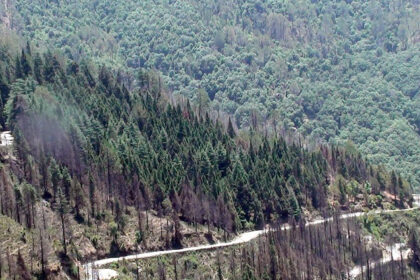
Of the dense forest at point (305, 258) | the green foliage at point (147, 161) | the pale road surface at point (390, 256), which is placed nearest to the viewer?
the dense forest at point (305, 258)

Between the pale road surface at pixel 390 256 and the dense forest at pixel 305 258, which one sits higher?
the dense forest at pixel 305 258

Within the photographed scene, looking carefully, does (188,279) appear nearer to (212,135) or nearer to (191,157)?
(191,157)

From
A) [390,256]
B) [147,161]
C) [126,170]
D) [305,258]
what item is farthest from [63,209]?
[390,256]

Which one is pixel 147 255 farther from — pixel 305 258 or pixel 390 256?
pixel 390 256

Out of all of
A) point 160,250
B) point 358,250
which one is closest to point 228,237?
point 160,250

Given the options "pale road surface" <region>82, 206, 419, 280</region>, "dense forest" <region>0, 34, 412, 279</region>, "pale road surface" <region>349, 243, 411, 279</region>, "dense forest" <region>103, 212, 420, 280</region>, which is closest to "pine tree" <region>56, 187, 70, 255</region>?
"dense forest" <region>0, 34, 412, 279</region>

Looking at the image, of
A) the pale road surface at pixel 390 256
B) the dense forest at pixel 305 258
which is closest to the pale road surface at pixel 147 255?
the dense forest at pixel 305 258

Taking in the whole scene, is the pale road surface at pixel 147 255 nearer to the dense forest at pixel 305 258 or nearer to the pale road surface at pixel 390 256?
the dense forest at pixel 305 258
